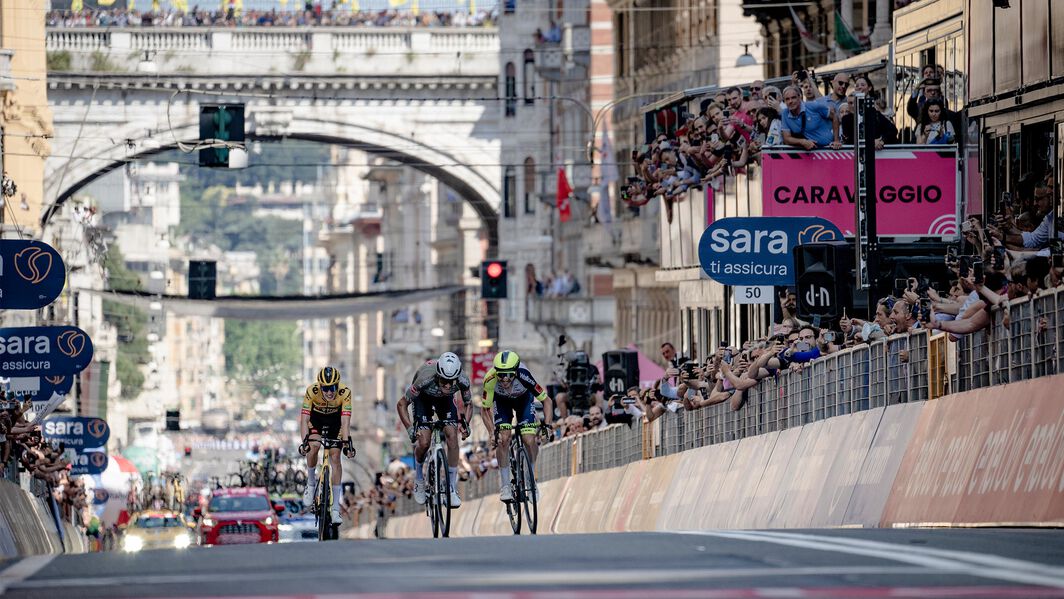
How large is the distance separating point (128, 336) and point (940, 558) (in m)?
125

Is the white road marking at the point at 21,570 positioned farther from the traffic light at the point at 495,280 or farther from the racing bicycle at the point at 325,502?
the traffic light at the point at 495,280

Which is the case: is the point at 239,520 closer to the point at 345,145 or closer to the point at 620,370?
the point at 620,370

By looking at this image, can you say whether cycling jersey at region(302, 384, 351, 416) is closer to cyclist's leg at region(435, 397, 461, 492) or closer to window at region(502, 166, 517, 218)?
cyclist's leg at region(435, 397, 461, 492)

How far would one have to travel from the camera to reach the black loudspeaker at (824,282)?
24562mm

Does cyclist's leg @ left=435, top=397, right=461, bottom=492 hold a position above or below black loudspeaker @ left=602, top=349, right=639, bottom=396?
above

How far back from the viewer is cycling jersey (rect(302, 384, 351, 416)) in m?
21.9

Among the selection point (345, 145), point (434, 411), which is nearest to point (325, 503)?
point (434, 411)

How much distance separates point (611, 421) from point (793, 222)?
5.77m

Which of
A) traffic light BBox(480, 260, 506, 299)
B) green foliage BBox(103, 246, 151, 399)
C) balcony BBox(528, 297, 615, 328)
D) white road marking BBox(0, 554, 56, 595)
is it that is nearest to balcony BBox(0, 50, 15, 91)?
traffic light BBox(480, 260, 506, 299)

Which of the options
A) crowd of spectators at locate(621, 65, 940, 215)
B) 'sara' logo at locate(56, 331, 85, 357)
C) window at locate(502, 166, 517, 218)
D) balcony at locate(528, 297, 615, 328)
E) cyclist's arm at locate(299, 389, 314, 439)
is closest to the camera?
cyclist's arm at locate(299, 389, 314, 439)

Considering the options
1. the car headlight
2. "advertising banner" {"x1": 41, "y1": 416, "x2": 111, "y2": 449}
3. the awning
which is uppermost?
the awning

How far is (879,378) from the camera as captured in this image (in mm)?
20078

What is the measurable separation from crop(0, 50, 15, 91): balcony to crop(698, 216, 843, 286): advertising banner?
23.1m

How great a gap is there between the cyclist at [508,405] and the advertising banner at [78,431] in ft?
115
